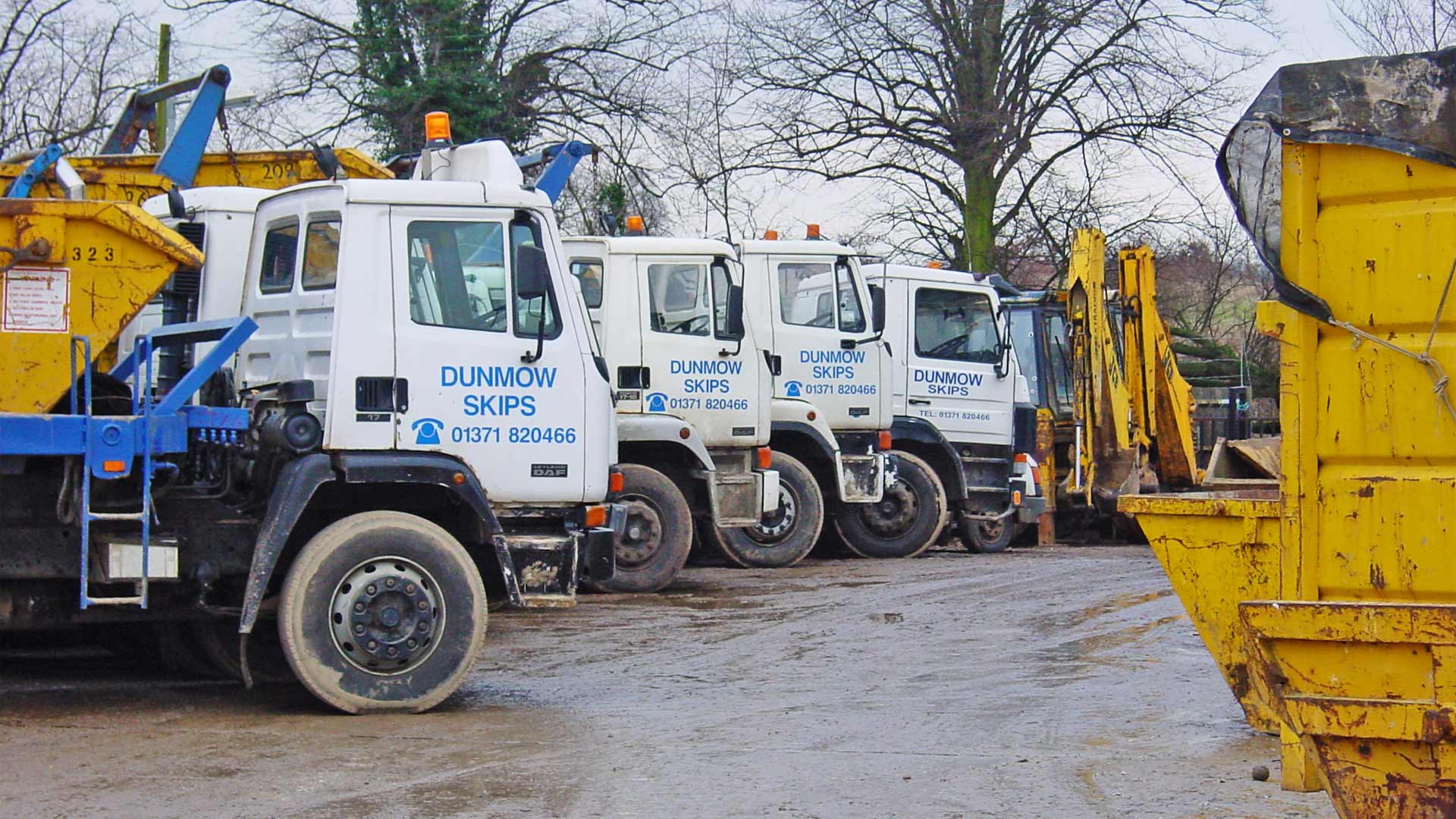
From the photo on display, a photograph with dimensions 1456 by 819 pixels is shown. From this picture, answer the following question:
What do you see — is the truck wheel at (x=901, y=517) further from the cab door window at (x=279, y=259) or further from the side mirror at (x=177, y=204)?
the cab door window at (x=279, y=259)

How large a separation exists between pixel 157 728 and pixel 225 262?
302cm

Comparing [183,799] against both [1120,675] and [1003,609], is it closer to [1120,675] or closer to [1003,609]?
[1120,675]

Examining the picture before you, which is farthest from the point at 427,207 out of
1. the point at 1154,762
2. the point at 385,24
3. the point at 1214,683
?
the point at 385,24

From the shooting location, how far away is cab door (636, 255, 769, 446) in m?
14.1

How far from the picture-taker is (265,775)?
6.63 m

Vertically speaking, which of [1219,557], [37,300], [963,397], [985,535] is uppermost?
[37,300]

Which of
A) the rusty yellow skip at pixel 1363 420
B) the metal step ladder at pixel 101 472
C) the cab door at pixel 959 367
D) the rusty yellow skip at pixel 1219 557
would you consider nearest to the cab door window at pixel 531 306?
the metal step ladder at pixel 101 472

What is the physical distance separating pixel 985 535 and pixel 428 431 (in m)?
11.3

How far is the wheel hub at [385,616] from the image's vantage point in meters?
7.79

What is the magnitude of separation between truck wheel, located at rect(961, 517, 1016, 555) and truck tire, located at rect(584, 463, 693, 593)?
17.9 feet

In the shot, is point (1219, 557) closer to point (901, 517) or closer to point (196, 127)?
point (196, 127)

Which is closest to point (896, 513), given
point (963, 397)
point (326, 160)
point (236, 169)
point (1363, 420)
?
point (963, 397)

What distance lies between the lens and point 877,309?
15883 mm

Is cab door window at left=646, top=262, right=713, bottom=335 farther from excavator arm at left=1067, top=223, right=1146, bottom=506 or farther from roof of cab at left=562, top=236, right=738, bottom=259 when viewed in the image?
excavator arm at left=1067, top=223, right=1146, bottom=506
